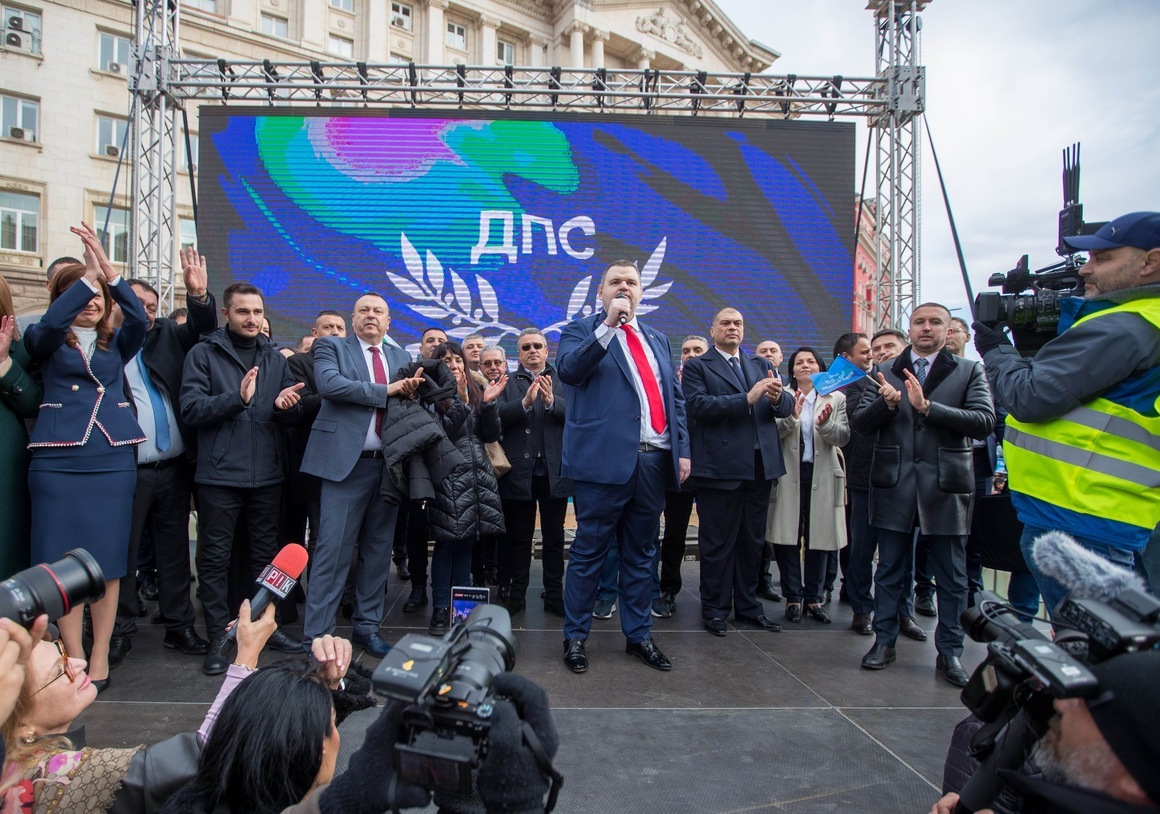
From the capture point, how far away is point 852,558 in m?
4.44

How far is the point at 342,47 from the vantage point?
2572 centimetres

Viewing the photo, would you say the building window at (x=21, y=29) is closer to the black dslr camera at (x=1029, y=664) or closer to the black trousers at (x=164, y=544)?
the black trousers at (x=164, y=544)

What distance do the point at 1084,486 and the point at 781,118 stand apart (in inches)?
368

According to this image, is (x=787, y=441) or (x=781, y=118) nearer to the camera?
(x=787, y=441)

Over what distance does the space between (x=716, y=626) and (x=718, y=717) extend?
1298 mm

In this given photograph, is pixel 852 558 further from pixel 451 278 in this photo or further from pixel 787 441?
pixel 451 278

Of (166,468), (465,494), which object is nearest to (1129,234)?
(465,494)

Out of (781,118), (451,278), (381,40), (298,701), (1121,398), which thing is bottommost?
(298,701)

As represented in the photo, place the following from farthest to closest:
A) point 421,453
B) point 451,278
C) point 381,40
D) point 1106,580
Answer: point 381,40 < point 451,278 < point 421,453 < point 1106,580

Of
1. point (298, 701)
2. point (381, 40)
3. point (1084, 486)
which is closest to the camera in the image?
point (298, 701)

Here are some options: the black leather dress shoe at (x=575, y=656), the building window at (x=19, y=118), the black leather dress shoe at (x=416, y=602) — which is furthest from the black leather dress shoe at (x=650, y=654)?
the building window at (x=19, y=118)

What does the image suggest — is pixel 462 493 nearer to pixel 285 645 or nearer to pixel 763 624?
pixel 285 645

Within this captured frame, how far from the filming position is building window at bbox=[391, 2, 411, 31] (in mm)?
26453

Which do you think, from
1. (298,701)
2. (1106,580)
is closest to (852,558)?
(1106,580)
